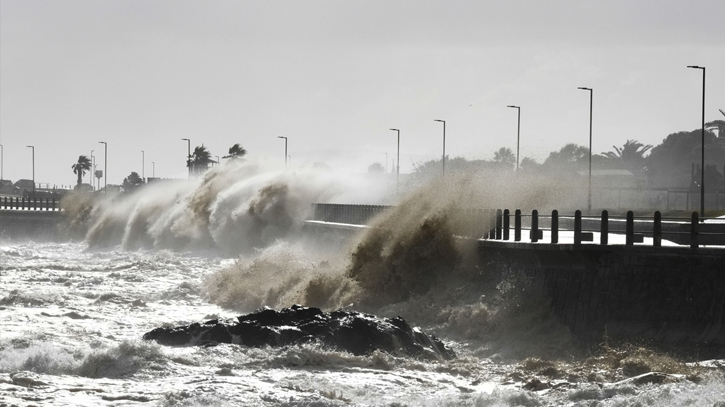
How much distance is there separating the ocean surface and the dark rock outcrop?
39 centimetres

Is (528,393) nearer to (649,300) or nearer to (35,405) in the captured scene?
(649,300)

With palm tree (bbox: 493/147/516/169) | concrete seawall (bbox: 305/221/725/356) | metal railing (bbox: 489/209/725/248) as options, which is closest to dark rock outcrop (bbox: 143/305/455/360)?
concrete seawall (bbox: 305/221/725/356)

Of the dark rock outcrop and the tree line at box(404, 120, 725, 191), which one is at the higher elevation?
the tree line at box(404, 120, 725, 191)

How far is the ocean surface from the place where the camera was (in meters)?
15.8

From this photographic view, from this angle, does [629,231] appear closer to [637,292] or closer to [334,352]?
[637,292]

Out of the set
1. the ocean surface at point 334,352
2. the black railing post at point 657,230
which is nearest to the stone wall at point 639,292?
the black railing post at point 657,230

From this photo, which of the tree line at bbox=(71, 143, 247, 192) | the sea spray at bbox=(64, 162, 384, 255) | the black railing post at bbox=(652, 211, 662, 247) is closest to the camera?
the black railing post at bbox=(652, 211, 662, 247)

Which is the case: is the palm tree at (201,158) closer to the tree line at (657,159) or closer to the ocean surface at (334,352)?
the tree line at (657,159)

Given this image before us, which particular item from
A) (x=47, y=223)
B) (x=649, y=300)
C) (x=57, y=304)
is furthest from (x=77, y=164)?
(x=649, y=300)

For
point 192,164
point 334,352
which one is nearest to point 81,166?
point 192,164

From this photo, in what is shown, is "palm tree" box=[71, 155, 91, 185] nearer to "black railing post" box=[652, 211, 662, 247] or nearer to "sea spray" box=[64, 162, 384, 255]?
"sea spray" box=[64, 162, 384, 255]

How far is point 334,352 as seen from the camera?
18.8 meters

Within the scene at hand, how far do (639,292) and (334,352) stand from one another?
5.64 meters

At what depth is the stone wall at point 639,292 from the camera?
59.3ft
